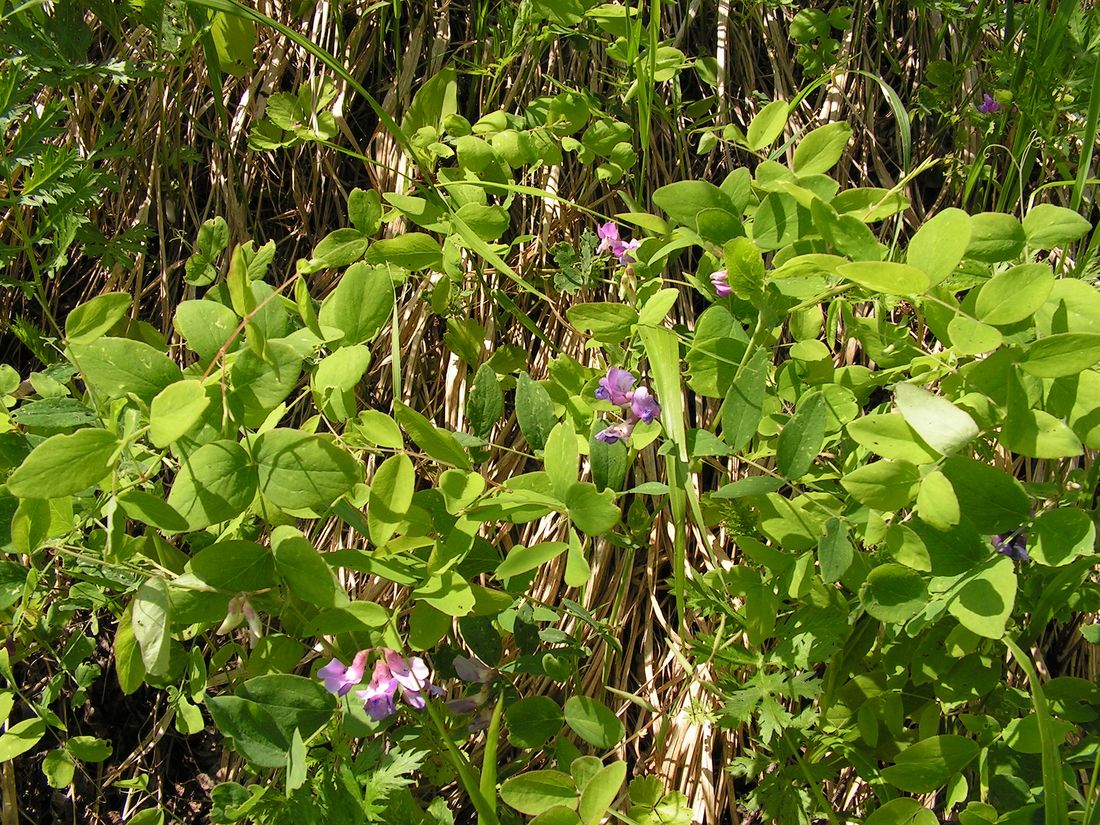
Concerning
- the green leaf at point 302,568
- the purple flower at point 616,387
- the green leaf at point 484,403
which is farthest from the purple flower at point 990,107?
the green leaf at point 302,568

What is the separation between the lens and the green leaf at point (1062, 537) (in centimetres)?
94

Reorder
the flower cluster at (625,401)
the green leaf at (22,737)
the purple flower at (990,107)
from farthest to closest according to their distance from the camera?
the purple flower at (990,107)
the green leaf at (22,737)
the flower cluster at (625,401)

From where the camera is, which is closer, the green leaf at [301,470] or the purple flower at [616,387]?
the green leaf at [301,470]

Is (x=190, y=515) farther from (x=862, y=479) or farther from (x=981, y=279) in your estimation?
(x=981, y=279)

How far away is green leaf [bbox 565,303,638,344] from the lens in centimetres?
117

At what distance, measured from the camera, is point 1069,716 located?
3.76ft

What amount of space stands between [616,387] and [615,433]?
0.06m

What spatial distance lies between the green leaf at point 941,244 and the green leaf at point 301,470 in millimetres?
608

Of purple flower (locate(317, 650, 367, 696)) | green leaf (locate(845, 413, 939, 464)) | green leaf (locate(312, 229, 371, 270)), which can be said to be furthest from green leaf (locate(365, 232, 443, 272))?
green leaf (locate(845, 413, 939, 464))

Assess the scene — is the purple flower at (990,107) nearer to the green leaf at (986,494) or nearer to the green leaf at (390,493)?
the green leaf at (986,494)

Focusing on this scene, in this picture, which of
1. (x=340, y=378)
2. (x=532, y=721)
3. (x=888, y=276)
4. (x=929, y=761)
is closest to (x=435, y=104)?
(x=340, y=378)

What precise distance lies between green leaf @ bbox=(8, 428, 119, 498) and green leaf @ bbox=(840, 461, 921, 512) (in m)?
0.73

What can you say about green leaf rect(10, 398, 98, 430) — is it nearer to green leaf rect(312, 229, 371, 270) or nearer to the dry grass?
green leaf rect(312, 229, 371, 270)

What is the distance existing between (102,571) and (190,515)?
32 cm
